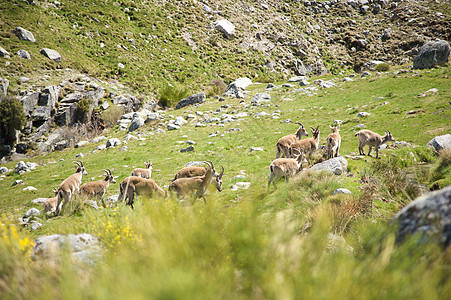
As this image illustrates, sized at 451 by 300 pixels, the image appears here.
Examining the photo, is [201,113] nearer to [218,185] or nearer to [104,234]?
[218,185]

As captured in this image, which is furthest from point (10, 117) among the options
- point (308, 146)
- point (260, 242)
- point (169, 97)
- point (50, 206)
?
point (260, 242)

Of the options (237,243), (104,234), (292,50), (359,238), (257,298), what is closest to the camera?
(257,298)

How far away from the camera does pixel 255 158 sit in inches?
669

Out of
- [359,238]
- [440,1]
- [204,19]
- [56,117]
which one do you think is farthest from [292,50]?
[359,238]

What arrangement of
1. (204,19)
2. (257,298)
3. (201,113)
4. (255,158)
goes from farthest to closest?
1. (204,19)
2. (201,113)
3. (255,158)
4. (257,298)

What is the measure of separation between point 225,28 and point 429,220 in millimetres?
66229

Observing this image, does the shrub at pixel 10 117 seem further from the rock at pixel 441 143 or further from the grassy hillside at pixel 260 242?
the rock at pixel 441 143

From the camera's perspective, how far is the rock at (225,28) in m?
61.4

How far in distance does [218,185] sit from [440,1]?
4149 inches

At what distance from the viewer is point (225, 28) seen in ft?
202

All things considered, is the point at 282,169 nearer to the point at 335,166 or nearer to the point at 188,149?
the point at 335,166

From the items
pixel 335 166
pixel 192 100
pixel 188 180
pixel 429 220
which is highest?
pixel 429 220

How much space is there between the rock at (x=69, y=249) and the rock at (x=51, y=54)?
41.5 meters

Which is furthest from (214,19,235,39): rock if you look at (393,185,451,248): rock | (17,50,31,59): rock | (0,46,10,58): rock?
Result: (393,185,451,248): rock
